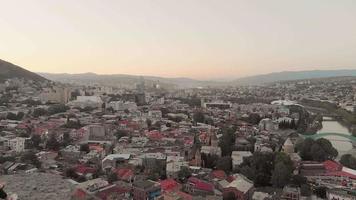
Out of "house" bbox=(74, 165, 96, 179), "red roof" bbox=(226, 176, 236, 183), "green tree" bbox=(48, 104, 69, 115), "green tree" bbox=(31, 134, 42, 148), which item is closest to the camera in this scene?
"red roof" bbox=(226, 176, 236, 183)

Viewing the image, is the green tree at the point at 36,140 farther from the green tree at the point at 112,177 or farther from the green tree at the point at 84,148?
the green tree at the point at 112,177

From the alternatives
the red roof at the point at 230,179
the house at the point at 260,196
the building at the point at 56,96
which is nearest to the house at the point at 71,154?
the red roof at the point at 230,179

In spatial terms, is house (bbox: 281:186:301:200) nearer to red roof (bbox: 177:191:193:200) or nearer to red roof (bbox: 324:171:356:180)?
red roof (bbox: 177:191:193:200)

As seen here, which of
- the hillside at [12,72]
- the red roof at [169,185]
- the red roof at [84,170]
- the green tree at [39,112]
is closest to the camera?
the red roof at [169,185]

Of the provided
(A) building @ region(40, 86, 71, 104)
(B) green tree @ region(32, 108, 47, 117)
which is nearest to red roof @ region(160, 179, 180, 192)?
(B) green tree @ region(32, 108, 47, 117)

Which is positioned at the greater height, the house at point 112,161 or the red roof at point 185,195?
the red roof at point 185,195
